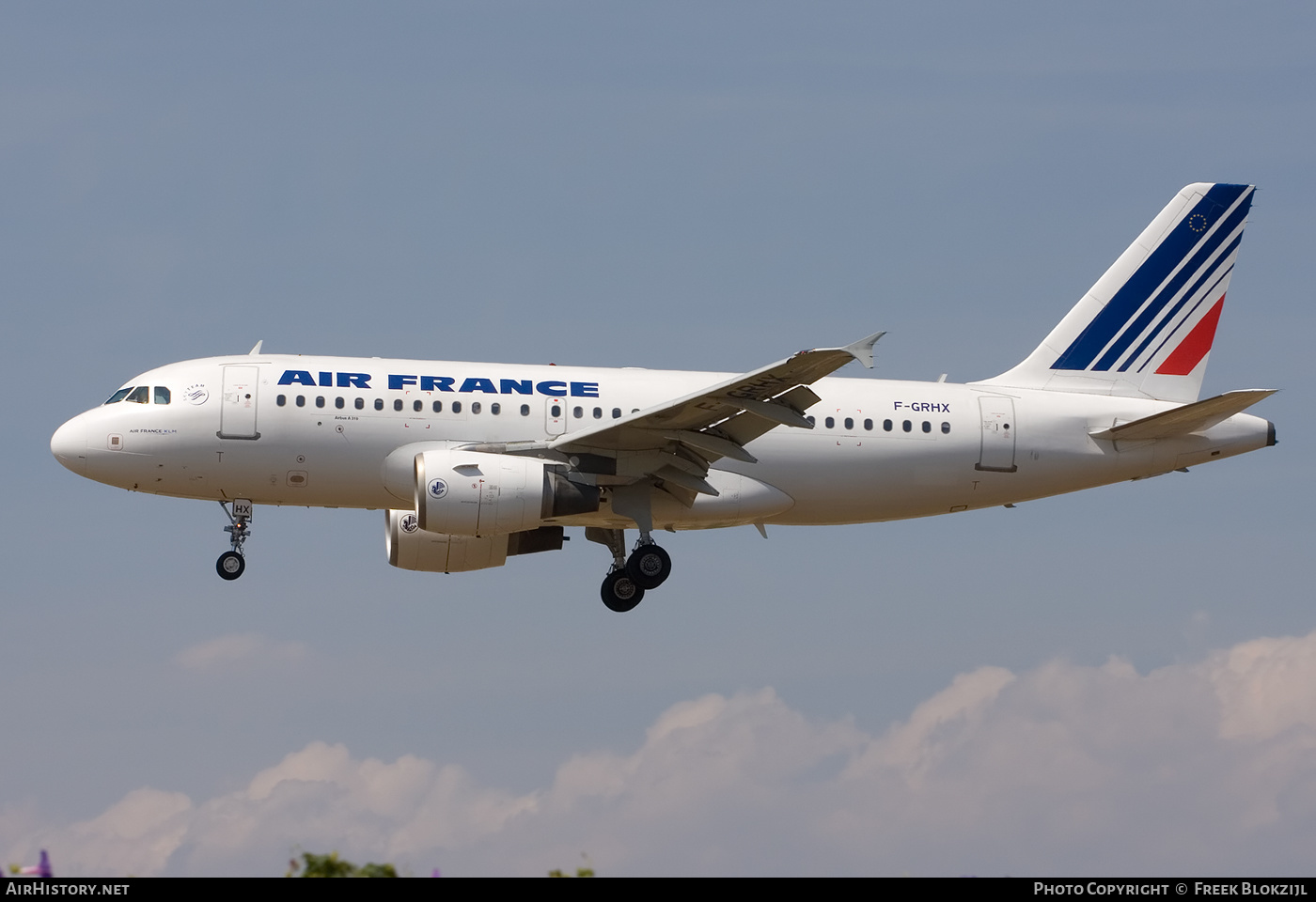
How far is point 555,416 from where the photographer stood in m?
36.3

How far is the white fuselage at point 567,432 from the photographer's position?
3509cm

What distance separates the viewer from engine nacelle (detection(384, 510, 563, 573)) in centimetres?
3956

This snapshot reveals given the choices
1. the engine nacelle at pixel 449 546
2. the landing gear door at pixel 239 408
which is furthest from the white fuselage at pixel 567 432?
the engine nacelle at pixel 449 546

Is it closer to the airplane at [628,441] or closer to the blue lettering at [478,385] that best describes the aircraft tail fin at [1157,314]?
the airplane at [628,441]

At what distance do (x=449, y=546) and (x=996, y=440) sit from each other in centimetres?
1262

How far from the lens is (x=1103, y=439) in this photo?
38.7 metres

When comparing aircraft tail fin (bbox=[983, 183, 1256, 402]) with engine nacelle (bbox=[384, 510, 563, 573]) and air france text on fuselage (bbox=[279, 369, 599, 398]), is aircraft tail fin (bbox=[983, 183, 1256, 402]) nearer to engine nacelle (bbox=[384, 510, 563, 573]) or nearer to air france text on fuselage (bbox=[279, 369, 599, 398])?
air france text on fuselage (bbox=[279, 369, 599, 398])

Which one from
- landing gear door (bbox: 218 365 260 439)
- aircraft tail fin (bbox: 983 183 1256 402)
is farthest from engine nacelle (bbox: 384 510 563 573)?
aircraft tail fin (bbox: 983 183 1256 402)

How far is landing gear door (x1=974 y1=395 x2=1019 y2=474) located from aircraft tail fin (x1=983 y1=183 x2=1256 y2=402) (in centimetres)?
216

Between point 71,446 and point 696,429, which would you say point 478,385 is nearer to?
point 696,429

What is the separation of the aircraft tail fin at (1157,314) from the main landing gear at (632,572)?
9.42m

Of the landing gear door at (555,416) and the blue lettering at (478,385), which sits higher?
the blue lettering at (478,385)
